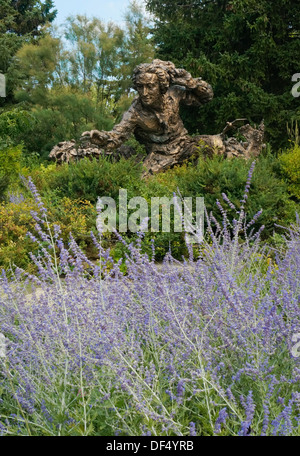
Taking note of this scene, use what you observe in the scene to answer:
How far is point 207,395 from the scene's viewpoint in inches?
63.6

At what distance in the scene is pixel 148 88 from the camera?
10.5 meters

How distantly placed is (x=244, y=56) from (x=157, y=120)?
713 centimetres

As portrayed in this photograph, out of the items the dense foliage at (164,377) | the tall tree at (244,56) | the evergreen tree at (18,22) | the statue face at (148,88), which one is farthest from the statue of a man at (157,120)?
the evergreen tree at (18,22)

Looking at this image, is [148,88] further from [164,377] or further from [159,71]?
[164,377]

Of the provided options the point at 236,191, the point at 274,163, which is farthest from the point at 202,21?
the point at 236,191

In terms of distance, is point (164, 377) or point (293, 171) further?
point (293, 171)

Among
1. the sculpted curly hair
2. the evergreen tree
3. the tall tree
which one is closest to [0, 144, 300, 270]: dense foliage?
the sculpted curly hair

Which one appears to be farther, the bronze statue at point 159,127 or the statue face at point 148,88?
the bronze statue at point 159,127

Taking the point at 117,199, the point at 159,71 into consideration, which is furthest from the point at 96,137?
the point at 117,199

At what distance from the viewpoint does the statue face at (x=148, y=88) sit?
10.4 meters

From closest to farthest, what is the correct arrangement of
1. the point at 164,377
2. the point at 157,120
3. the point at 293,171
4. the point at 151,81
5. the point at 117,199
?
the point at 164,377 < the point at 117,199 < the point at 293,171 < the point at 151,81 < the point at 157,120

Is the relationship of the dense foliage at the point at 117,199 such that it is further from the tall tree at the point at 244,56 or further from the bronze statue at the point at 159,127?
the tall tree at the point at 244,56

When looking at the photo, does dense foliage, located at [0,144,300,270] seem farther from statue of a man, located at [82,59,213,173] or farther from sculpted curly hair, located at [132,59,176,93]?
sculpted curly hair, located at [132,59,176,93]

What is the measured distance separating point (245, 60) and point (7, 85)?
12111mm
